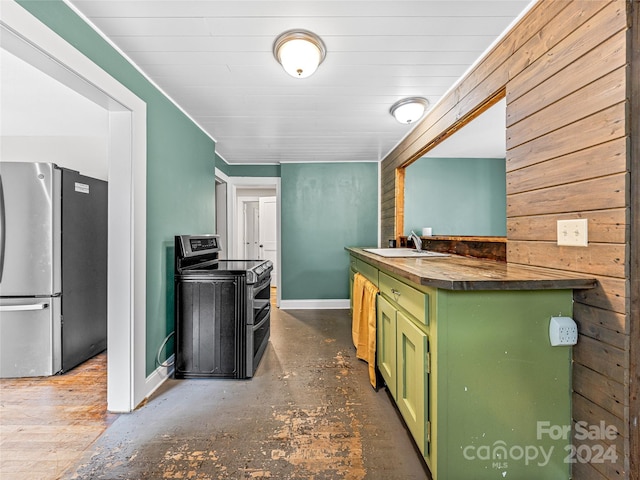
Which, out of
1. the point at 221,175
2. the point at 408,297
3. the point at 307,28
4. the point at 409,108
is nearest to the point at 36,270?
the point at 221,175

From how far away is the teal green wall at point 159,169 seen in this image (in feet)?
4.77

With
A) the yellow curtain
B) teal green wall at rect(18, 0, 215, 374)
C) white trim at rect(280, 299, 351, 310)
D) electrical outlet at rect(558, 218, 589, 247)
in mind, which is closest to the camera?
electrical outlet at rect(558, 218, 589, 247)

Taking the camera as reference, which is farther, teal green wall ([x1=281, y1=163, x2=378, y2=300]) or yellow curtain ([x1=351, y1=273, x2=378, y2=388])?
teal green wall ([x1=281, y1=163, x2=378, y2=300])

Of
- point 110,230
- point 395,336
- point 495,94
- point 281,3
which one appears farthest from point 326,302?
point 281,3

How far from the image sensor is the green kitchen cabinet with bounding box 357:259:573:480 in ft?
3.67

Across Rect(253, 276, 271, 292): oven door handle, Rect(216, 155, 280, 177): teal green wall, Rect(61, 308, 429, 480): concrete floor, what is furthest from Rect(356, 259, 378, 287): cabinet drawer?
Rect(216, 155, 280, 177): teal green wall

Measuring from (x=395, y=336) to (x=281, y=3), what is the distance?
1766 mm

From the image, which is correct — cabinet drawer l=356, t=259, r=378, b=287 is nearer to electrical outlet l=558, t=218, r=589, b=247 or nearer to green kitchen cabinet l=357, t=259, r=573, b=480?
Result: green kitchen cabinet l=357, t=259, r=573, b=480

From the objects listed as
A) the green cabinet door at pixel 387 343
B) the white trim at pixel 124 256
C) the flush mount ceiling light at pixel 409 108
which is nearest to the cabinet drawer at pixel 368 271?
the green cabinet door at pixel 387 343

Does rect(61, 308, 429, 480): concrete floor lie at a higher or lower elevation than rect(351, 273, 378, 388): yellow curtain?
lower

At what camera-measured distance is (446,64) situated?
1.85 metres

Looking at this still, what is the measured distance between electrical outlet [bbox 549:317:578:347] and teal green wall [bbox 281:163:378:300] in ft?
10.6

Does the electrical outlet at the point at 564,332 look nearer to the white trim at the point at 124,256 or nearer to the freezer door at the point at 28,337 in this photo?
the white trim at the point at 124,256

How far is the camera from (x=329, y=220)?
434 centimetres
